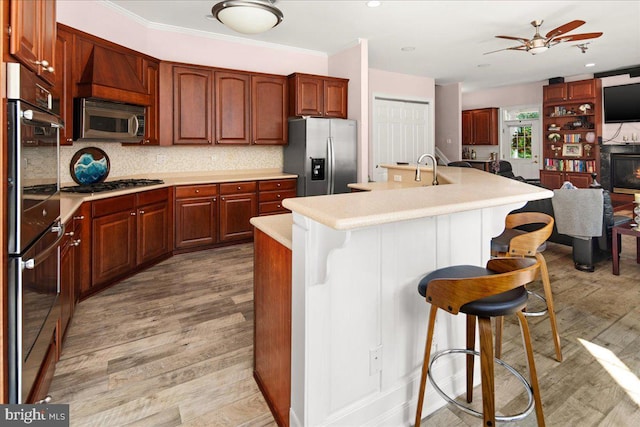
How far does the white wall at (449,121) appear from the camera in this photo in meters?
8.23

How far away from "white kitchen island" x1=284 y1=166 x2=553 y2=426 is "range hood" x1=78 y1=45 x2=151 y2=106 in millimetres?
3028

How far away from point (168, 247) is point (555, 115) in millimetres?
8154

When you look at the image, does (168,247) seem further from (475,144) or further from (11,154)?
(475,144)

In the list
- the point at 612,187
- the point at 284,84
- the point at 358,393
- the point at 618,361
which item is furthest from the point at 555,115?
the point at 358,393

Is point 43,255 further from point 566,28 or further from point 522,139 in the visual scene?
point 522,139

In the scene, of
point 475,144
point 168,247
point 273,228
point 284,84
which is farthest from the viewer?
point 475,144

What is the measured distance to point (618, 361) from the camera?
7.34ft

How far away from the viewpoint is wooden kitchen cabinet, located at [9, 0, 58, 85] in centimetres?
128

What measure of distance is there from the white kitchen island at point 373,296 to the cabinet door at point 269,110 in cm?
374

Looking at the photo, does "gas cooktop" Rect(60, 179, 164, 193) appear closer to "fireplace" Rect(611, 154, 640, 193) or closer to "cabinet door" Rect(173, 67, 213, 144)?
"cabinet door" Rect(173, 67, 213, 144)

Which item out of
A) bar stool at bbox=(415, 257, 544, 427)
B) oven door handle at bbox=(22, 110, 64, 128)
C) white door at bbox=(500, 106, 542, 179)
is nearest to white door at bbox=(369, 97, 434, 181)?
white door at bbox=(500, 106, 542, 179)

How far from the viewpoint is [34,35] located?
152cm

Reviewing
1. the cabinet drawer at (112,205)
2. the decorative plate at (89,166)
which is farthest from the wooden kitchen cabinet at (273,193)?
the decorative plate at (89,166)

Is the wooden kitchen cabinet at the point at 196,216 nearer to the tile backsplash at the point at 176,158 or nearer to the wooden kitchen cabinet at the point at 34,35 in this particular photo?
the tile backsplash at the point at 176,158
